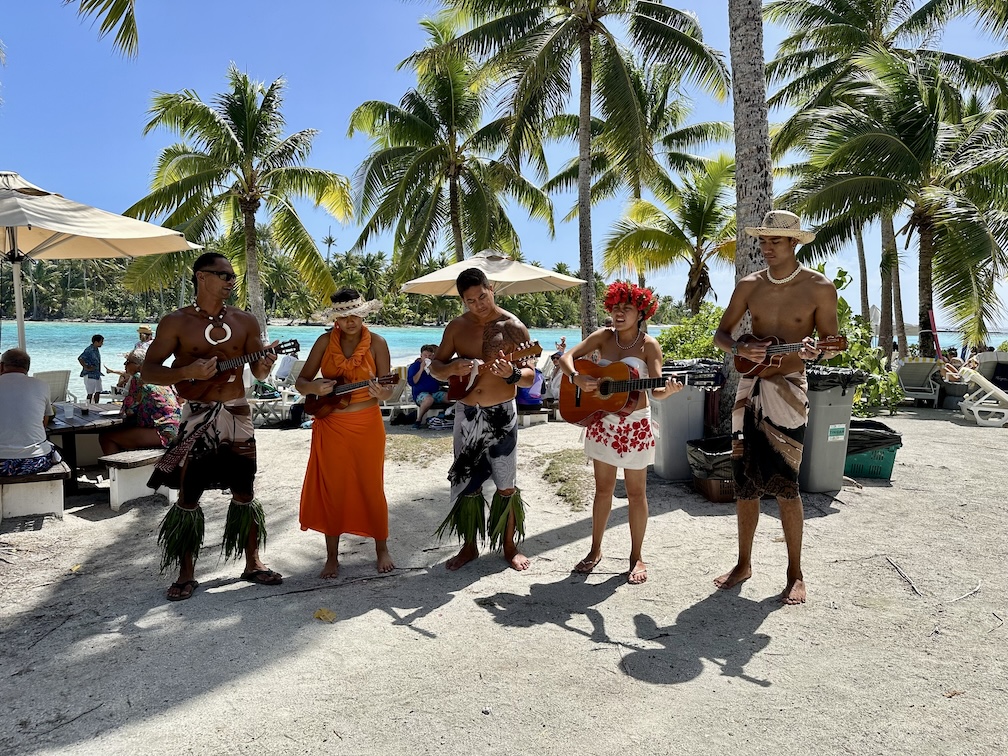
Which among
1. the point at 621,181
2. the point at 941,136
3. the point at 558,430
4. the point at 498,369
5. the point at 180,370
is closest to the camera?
the point at 180,370

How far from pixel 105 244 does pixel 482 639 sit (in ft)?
18.5

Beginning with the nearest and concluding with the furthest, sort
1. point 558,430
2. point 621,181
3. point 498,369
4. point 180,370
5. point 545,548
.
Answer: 1. point 180,370
2. point 498,369
3. point 545,548
4. point 558,430
5. point 621,181

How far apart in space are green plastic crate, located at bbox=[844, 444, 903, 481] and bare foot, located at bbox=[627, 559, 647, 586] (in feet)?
11.2

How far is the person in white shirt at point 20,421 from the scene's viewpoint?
5520mm

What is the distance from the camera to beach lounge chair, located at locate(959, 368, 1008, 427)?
1096cm

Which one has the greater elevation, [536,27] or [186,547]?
[536,27]

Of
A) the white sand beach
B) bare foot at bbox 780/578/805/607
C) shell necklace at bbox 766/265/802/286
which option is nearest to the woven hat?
the white sand beach

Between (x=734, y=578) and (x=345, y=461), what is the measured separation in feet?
8.32

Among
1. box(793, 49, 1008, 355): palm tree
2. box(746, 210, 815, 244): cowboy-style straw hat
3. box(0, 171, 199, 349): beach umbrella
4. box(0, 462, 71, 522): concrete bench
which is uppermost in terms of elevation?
box(793, 49, 1008, 355): palm tree

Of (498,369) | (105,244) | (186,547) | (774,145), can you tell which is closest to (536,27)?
(774,145)

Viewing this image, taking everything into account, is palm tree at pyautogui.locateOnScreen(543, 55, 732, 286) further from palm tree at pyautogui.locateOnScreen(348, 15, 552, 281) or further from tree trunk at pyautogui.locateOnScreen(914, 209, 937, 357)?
tree trunk at pyautogui.locateOnScreen(914, 209, 937, 357)

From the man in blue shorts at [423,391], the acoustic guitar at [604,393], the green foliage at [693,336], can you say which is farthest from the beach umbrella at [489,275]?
the acoustic guitar at [604,393]

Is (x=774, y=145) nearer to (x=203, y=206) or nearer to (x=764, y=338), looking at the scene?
(x=203, y=206)

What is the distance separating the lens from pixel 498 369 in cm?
424
